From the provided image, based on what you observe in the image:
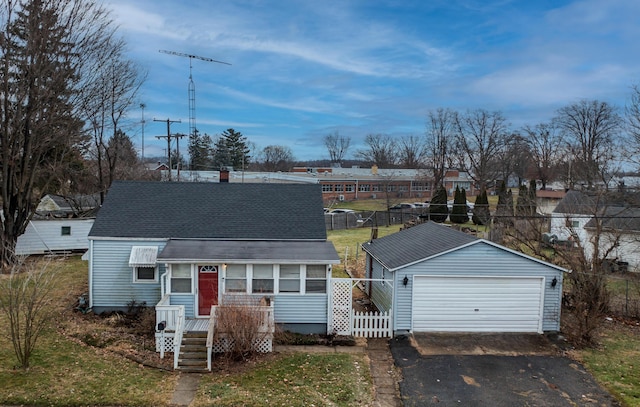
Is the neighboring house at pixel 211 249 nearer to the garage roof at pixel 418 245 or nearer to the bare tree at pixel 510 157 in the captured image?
the garage roof at pixel 418 245

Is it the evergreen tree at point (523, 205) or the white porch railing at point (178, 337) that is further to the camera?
the evergreen tree at point (523, 205)

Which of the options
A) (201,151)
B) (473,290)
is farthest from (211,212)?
(201,151)

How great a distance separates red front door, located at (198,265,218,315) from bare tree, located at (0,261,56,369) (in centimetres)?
438

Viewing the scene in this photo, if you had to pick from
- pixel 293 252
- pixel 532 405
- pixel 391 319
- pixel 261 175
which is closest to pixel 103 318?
pixel 293 252

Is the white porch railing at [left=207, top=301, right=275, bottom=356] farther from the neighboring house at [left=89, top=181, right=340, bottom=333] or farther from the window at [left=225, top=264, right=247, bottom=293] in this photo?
the window at [left=225, top=264, right=247, bottom=293]

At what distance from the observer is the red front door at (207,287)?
1475 centimetres

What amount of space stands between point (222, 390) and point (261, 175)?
5395cm

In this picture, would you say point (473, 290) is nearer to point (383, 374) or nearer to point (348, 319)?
point (348, 319)

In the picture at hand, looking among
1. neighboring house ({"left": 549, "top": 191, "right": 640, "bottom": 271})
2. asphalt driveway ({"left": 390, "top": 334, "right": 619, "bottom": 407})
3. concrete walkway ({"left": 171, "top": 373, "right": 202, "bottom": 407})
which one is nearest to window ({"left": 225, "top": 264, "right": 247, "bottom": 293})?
concrete walkway ({"left": 171, "top": 373, "right": 202, "bottom": 407})

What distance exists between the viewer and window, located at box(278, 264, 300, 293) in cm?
1462

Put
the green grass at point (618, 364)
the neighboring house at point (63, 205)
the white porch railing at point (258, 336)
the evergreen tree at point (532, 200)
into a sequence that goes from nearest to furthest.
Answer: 1. the green grass at point (618, 364)
2. the white porch railing at point (258, 336)
3. the evergreen tree at point (532, 200)
4. the neighboring house at point (63, 205)

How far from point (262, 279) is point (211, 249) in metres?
2.12

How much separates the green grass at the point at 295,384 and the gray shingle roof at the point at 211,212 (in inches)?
212

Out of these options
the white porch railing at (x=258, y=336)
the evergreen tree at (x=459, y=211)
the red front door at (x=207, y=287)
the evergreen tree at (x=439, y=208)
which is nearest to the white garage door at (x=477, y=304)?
the white porch railing at (x=258, y=336)
